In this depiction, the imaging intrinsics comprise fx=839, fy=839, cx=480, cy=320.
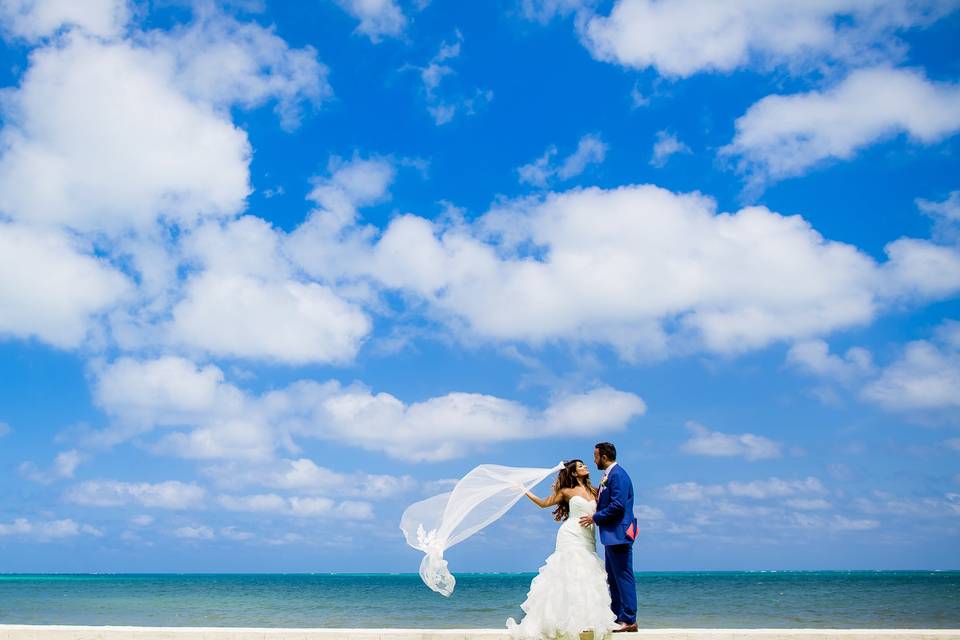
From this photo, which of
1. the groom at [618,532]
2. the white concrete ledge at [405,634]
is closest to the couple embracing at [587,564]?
the groom at [618,532]

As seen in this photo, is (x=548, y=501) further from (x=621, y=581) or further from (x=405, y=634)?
(x=405, y=634)

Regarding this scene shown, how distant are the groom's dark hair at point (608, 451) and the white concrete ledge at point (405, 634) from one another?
72.7 inches

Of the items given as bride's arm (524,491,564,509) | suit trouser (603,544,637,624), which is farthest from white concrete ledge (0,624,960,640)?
bride's arm (524,491,564,509)

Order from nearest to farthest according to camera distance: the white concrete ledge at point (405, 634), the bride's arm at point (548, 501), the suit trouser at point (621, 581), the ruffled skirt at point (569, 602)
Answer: the white concrete ledge at point (405, 634) → the ruffled skirt at point (569, 602) → the suit trouser at point (621, 581) → the bride's arm at point (548, 501)

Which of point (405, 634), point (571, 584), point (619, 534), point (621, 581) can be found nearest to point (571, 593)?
point (571, 584)

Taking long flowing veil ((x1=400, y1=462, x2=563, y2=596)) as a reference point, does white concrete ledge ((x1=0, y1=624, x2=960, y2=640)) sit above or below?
below

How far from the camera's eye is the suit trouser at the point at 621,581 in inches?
358

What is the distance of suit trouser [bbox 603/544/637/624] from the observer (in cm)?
910

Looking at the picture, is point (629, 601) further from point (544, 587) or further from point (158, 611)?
point (158, 611)

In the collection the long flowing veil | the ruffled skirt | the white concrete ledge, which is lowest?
the white concrete ledge

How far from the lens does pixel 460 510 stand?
33.3 ft

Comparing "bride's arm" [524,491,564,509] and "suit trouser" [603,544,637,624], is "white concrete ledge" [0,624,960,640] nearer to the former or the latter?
"suit trouser" [603,544,637,624]

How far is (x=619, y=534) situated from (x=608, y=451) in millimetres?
911

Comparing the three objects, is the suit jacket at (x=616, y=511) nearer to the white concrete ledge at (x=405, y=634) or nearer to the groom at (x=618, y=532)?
the groom at (x=618, y=532)
